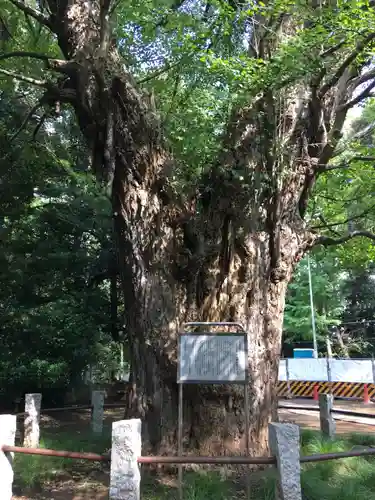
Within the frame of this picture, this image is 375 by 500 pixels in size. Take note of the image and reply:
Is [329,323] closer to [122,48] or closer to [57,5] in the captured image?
[122,48]

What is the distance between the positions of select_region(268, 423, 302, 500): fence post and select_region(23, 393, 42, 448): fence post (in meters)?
5.82

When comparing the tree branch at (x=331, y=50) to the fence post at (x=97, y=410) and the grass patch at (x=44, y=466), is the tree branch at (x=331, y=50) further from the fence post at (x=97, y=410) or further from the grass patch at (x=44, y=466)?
the fence post at (x=97, y=410)

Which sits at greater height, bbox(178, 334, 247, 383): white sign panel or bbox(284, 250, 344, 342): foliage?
bbox(284, 250, 344, 342): foliage

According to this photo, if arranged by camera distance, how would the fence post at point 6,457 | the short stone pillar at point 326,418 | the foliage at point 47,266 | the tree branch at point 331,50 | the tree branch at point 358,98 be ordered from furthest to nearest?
the foliage at point 47,266 < the short stone pillar at point 326,418 < the tree branch at point 358,98 < the tree branch at point 331,50 < the fence post at point 6,457

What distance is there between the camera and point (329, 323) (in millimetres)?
33281

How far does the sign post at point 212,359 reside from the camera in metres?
6.30

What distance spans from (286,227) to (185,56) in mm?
3458

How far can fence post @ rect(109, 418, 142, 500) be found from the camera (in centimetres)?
470

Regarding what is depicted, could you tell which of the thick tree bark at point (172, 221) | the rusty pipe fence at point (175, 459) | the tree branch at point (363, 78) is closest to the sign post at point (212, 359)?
the thick tree bark at point (172, 221)

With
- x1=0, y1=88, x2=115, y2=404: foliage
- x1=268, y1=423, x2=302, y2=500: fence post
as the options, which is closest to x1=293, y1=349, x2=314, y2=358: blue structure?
x1=0, y1=88, x2=115, y2=404: foliage

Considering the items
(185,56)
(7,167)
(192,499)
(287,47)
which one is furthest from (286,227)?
(7,167)

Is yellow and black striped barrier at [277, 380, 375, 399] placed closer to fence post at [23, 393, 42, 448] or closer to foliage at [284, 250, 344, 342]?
A: foliage at [284, 250, 344, 342]

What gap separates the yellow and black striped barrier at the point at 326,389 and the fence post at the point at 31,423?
545 inches

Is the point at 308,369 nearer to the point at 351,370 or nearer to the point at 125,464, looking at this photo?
the point at 351,370
